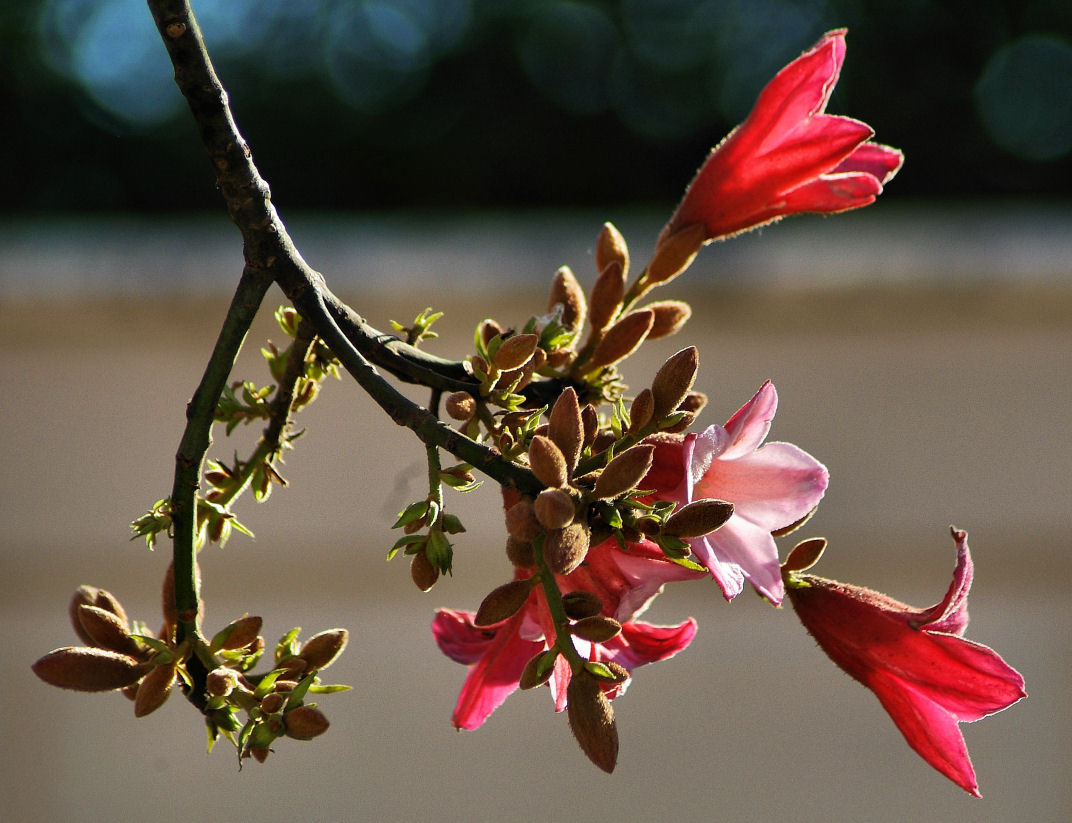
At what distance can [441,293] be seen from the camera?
2484 millimetres

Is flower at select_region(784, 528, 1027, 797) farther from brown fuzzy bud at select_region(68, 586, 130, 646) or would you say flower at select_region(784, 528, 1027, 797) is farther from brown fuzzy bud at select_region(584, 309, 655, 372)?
brown fuzzy bud at select_region(68, 586, 130, 646)

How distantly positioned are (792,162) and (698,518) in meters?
0.25

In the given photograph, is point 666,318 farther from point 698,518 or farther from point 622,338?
point 698,518

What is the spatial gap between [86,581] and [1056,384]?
6.82 ft

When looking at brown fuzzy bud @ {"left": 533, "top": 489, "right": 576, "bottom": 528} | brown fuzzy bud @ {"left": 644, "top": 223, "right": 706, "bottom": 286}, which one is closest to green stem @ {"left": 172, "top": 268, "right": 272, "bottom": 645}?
brown fuzzy bud @ {"left": 533, "top": 489, "right": 576, "bottom": 528}

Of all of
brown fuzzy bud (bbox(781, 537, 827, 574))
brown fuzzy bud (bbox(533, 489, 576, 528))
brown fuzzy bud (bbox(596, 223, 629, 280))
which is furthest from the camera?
brown fuzzy bud (bbox(596, 223, 629, 280))

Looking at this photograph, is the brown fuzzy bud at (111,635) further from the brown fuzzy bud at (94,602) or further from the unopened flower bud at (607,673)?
the unopened flower bud at (607,673)

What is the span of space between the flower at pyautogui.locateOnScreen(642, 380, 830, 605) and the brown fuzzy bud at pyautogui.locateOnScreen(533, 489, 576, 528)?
0.15ft

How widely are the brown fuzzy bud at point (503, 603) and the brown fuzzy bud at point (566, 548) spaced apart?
0.03 m

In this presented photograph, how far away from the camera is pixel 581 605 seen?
0.36 metres

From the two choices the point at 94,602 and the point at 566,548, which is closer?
the point at 566,548

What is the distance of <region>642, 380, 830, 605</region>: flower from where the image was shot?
36 centimetres

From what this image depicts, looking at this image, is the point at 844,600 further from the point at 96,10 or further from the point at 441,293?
the point at 96,10

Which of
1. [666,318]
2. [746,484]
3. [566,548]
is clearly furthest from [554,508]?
[666,318]
